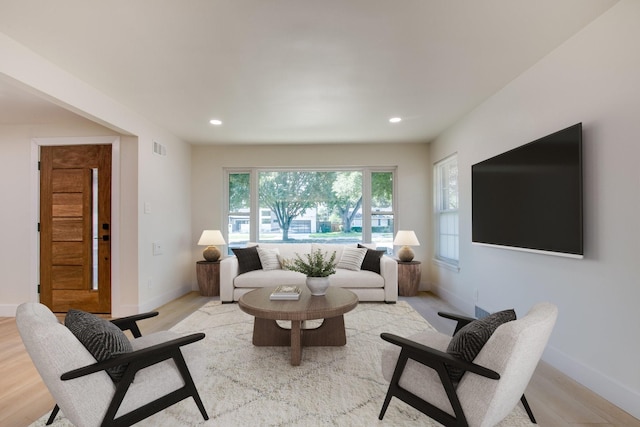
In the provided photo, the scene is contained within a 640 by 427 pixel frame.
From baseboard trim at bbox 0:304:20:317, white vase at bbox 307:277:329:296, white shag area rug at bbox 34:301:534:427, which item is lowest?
baseboard trim at bbox 0:304:20:317

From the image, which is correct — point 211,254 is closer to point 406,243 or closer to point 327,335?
point 327,335

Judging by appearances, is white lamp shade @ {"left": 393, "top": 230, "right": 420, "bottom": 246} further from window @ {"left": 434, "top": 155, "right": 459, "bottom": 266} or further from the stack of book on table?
the stack of book on table

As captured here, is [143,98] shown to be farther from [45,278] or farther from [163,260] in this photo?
[45,278]

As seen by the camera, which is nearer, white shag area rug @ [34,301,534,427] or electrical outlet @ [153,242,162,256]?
white shag area rug @ [34,301,534,427]

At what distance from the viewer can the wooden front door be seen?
166 inches

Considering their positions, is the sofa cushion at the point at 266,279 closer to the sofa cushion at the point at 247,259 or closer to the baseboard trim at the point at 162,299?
the sofa cushion at the point at 247,259

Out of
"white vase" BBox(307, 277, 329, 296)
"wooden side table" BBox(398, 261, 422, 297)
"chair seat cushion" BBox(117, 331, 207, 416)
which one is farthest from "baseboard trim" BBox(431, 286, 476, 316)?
"chair seat cushion" BBox(117, 331, 207, 416)

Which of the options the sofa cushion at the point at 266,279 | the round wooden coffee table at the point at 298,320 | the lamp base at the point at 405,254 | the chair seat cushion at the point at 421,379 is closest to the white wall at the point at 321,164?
the lamp base at the point at 405,254

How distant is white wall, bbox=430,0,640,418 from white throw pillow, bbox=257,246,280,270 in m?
3.08

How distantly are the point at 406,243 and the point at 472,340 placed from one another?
11.2 feet

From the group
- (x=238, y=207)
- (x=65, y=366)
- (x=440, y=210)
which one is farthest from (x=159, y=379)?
(x=440, y=210)

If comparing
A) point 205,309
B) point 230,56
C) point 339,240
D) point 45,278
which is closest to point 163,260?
point 205,309

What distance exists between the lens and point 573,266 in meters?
2.41

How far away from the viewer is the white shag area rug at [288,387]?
1902mm
